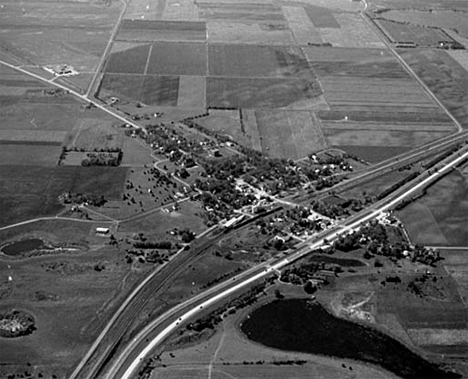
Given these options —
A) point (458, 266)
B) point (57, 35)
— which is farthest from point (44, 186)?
point (57, 35)

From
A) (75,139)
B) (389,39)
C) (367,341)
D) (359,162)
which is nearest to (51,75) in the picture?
(75,139)

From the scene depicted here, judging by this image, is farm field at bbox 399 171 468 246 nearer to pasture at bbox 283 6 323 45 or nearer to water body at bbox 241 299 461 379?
water body at bbox 241 299 461 379

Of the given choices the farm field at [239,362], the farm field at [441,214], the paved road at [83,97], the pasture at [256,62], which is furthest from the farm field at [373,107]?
the farm field at [239,362]

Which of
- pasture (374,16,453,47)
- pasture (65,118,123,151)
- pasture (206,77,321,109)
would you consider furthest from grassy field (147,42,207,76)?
pasture (374,16,453,47)

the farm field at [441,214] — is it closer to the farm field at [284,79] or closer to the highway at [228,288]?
the highway at [228,288]

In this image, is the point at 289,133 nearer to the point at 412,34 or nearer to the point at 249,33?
the point at 249,33

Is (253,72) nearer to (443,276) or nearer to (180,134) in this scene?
(180,134)
